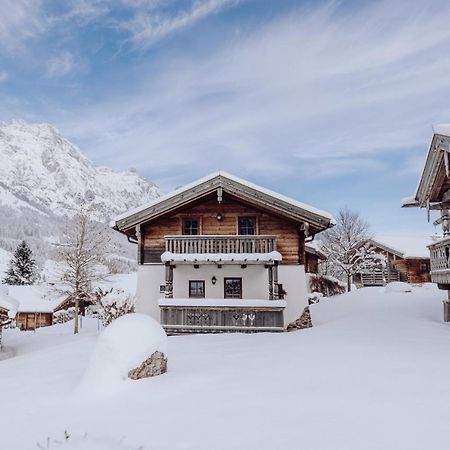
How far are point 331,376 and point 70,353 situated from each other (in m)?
8.87

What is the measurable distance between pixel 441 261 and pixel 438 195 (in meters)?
2.56

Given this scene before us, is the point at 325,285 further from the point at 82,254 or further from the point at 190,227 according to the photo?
the point at 82,254

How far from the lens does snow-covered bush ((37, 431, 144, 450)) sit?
5.10 metres

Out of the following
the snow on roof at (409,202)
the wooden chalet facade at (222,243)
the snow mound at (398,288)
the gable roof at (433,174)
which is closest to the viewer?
the gable roof at (433,174)

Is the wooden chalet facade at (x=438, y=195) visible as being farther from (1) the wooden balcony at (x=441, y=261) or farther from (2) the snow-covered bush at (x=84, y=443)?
(2) the snow-covered bush at (x=84, y=443)

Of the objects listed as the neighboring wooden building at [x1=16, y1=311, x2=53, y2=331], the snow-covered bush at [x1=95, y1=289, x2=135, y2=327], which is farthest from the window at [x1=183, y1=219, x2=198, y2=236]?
the neighboring wooden building at [x1=16, y1=311, x2=53, y2=331]

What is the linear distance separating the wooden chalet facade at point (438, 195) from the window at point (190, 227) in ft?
33.7

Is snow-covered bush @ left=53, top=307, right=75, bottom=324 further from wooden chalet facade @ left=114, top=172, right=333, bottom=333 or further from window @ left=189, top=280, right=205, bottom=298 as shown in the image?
window @ left=189, top=280, right=205, bottom=298

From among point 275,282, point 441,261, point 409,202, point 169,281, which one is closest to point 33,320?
point 169,281

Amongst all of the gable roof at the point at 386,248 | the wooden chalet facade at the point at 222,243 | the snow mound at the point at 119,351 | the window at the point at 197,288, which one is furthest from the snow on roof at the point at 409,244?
the snow mound at the point at 119,351

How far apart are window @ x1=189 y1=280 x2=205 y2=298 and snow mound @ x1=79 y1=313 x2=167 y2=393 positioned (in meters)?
10.9

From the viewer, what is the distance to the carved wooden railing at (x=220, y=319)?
16.2 m

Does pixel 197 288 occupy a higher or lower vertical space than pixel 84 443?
higher

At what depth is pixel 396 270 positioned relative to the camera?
131 feet
